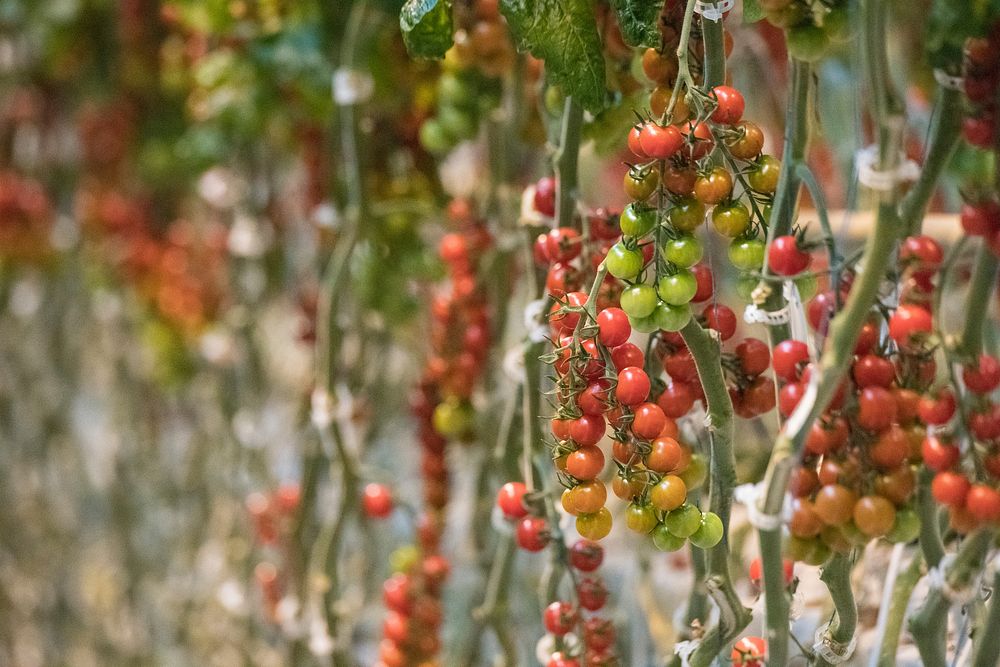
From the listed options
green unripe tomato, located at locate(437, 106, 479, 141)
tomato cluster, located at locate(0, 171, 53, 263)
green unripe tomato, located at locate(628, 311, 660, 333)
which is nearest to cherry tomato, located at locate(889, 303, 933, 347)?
green unripe tomato, located at locate(628, 311, 660, 333)

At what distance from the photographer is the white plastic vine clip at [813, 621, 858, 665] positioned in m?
0.46

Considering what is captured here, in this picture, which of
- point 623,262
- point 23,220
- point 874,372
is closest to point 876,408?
point 874,372

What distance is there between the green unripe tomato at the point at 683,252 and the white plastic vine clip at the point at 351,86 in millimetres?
362

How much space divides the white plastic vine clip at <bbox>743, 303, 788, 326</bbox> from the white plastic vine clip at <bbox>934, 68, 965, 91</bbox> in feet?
0.41

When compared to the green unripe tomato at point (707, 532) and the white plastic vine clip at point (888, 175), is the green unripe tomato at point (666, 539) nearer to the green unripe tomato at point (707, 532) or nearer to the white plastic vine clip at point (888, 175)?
the green unripe tomato at point (707, 532)

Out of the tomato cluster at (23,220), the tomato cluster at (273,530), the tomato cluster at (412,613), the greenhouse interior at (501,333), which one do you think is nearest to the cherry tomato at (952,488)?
the greenhouse interior at (501,333)

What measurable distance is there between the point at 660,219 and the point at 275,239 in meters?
0.70

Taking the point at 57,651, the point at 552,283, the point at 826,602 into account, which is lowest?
the point at 57,651

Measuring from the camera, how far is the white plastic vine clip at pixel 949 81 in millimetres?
419

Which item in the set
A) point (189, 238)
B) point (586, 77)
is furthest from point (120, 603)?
point (586, 77)

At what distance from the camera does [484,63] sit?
59cm

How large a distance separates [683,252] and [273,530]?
0.67 metres

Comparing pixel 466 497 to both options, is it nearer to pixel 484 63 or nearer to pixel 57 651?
pixel 484 63

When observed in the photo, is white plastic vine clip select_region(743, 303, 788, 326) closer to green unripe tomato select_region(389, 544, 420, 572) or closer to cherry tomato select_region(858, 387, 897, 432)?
cherry tomato select_region(858, 387, 897, 432)
